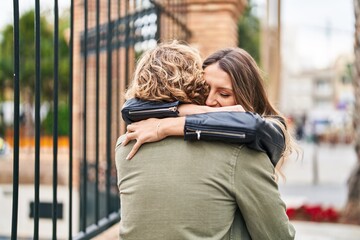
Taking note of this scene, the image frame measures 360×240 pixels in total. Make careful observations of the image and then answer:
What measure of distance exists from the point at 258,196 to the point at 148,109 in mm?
502

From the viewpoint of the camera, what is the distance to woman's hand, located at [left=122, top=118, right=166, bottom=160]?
193 cm

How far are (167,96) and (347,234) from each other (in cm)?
535

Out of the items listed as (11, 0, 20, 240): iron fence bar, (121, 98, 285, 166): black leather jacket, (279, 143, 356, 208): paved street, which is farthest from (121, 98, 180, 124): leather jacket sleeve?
(279, 143, 356, 208): paved street

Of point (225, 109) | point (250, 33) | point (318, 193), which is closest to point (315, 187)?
point (318, 193)

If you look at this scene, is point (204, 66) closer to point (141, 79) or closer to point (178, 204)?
point (141, 79)

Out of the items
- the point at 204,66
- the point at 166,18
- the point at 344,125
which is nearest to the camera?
the point at 204,66

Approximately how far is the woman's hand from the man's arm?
303 mm

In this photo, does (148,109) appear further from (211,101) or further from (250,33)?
(250,33)

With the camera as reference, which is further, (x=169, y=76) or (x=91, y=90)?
(x=91, y=90)

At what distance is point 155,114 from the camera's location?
2012 mm

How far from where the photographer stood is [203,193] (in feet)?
6.00

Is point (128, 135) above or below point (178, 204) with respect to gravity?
above

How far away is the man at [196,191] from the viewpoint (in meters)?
1.83

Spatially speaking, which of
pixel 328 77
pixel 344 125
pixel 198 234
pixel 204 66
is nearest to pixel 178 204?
pixel 198 234
